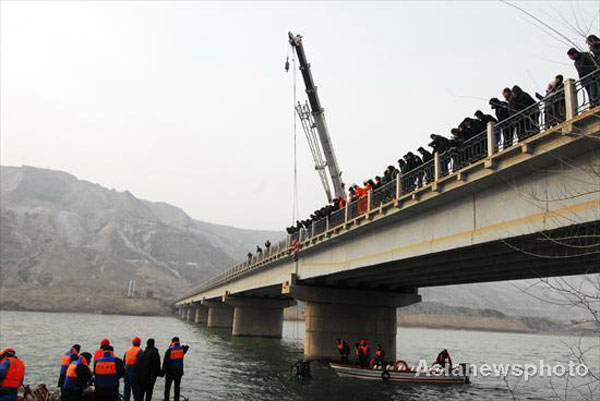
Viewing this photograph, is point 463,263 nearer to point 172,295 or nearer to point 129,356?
point 129,356

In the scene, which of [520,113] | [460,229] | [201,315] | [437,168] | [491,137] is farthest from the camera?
[201,315]

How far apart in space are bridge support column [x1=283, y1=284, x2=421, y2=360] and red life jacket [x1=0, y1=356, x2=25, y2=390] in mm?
21666

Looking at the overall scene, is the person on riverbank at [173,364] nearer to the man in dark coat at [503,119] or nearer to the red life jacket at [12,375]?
the red life jacket at [12,375]

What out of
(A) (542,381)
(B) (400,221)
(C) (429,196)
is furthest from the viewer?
(A) (542,381)

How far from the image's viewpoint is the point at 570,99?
37.1 ft

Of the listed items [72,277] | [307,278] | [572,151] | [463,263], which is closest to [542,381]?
[463,263]

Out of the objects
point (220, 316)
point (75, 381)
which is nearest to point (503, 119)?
point (75, 381)

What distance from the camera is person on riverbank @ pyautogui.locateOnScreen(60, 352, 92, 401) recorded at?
457 inches

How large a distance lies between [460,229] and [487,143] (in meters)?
3.22

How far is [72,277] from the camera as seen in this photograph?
158750 mm

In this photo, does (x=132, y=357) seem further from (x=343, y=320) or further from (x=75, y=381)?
(x=343, y=320)

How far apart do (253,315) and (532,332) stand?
449 ft

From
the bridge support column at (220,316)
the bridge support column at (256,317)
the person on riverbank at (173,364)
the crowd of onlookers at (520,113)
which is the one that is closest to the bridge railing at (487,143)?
the crowd of onlookers at (520,113)

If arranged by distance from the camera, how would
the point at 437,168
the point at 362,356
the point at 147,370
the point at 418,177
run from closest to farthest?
the point at 147,370
the point at 437,168
the point at 418,177
the point at 362,356
